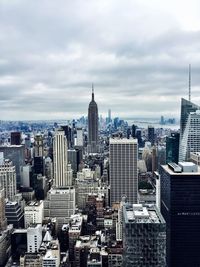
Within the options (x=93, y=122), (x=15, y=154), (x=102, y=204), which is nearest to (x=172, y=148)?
(x=102, y=204)

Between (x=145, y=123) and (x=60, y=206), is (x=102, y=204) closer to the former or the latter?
(x=60, y=206)

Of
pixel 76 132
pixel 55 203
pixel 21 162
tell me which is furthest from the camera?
pixel 76 132

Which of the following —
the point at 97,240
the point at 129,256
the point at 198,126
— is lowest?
the point at 97,240

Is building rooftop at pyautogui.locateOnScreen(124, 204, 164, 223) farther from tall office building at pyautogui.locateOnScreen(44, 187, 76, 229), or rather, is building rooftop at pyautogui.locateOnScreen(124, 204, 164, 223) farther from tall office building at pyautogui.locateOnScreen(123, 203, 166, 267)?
tall office building at pyautogui.locateOnScreen(44, 187, 76, 229)

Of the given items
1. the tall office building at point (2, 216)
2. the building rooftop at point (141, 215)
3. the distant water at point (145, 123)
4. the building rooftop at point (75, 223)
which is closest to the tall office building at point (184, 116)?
the building rooftop at point (75, 223)

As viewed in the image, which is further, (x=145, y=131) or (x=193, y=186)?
(x=145, y=131)

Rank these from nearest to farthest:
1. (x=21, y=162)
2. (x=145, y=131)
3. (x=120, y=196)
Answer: (x=120, y=196) < (x=21, y=162) < (x=145, y=131)

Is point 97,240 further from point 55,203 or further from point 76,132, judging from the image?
point 76,132

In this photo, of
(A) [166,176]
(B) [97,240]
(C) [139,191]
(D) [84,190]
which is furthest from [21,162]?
(A) [166,176]
